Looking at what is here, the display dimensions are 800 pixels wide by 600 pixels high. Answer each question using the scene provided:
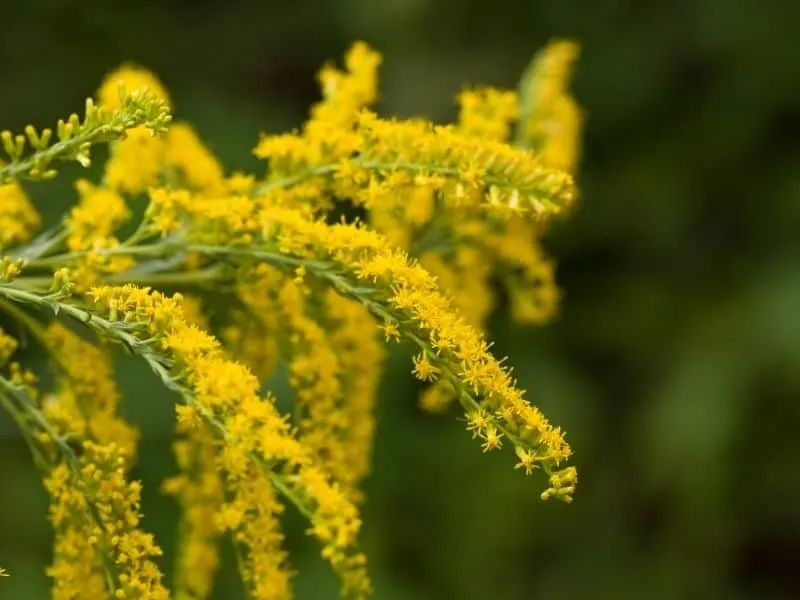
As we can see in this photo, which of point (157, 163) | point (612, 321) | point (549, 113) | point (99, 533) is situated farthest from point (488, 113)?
point (612, 321)

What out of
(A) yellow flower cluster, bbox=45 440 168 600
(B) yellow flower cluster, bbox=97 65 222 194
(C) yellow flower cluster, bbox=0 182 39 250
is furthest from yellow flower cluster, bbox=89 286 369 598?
(B) yellow flower cluster, bbox=97 65 222 194

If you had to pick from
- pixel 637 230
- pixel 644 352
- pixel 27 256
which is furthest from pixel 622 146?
pixel 27 256

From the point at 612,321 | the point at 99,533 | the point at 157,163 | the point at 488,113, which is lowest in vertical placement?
the point at 99,533

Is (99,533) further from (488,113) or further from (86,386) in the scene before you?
(488,113)

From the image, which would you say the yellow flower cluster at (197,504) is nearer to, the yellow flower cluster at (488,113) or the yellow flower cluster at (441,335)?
the yellow flower cluster at (441,335)

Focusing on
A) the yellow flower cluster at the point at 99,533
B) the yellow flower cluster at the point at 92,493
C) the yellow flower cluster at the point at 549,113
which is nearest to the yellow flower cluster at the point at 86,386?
the yellow flower cluster at the point at 92,493

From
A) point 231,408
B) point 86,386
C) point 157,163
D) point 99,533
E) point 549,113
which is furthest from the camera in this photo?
point 549,113

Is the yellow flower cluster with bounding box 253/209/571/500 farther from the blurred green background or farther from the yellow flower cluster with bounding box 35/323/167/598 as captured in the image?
the blurred green background

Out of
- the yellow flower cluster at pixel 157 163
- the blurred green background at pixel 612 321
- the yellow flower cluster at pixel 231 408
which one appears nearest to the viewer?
the yellow flower cluster at pixel 231 408
